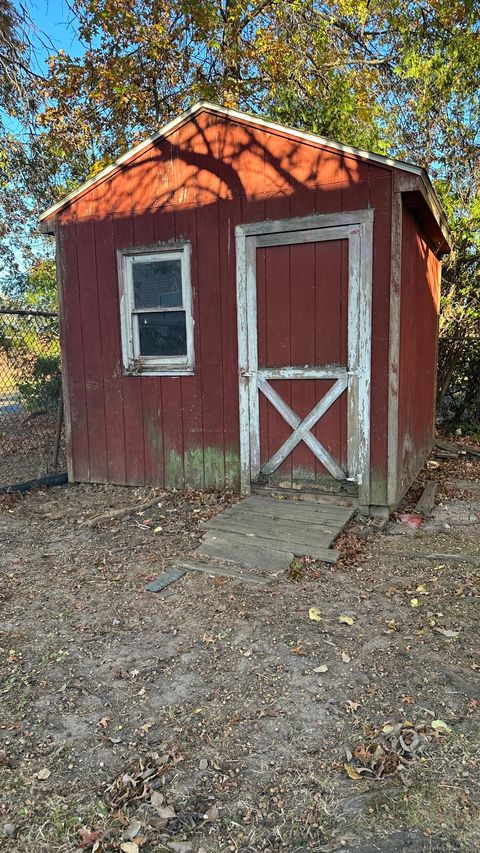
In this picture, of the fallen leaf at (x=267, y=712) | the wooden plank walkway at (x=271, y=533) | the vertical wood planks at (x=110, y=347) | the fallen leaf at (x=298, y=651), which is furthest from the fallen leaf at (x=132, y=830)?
the vertical wood planks at (x=110, y=347)

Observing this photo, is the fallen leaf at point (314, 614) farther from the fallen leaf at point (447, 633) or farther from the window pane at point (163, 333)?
the window pane at point (163, 333)

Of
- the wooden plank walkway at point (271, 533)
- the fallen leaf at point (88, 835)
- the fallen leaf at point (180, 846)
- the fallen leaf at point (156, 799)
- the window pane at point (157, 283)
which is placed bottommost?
the fallen leaf at point (180, 846)

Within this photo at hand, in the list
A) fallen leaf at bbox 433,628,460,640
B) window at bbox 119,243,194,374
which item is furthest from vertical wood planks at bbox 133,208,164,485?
fallen leaf at bbox 433,628,460,640

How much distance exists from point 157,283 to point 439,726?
4593mm

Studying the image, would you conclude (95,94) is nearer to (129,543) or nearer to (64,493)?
(64,493)

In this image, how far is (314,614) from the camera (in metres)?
3.26

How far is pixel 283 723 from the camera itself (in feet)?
7.67

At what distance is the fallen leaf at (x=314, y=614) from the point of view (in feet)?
10.6

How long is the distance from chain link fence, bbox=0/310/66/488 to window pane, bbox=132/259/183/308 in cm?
141

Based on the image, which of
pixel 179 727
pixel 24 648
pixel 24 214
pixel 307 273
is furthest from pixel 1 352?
pixel 24 214

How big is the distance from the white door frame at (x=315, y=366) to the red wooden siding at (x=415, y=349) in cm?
41

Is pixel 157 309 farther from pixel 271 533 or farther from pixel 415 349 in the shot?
pixel 415 349

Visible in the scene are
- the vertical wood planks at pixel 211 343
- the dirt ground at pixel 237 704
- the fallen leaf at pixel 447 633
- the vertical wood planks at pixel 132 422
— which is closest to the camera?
the dirt ground at pixel 237 704

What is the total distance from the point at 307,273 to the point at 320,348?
2.19ft
